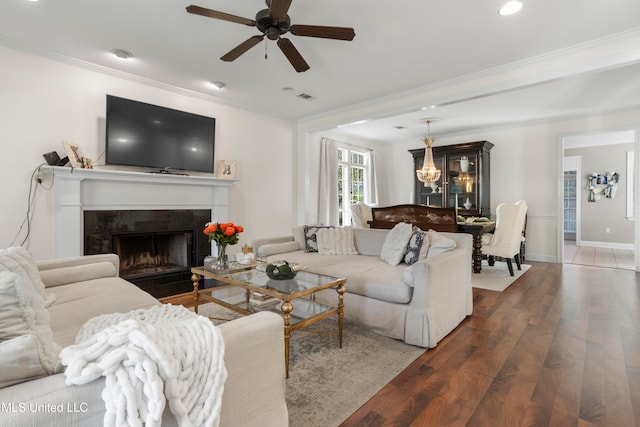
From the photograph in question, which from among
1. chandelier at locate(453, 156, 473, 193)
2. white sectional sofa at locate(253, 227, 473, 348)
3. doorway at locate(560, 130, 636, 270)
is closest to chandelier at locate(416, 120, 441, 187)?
chandelier at locate(453, 156, 473, 193)

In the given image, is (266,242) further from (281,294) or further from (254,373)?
(254,373)

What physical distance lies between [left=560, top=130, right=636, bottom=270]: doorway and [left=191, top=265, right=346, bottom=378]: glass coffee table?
6616mm

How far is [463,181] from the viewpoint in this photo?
20.5 feet

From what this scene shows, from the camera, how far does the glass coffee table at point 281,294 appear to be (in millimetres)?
1979

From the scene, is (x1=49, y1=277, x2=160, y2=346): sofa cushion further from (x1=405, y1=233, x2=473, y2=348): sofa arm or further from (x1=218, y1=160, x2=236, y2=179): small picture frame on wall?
(x1=218, y1=160, x2=236, y2=179): small picture frame on wall

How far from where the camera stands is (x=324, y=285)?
2178 millimetres

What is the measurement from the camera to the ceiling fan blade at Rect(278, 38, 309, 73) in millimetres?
2356

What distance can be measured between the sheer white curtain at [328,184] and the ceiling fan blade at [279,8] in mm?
4013

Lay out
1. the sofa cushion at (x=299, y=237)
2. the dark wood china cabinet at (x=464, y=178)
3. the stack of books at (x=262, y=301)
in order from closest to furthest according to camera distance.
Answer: the stack of books at (x=262, y=301) < the sofa cushion at (x=299, y=237) < the dark wood china cabinet at (x=464, y=178)

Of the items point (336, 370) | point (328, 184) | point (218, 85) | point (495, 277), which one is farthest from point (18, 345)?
point (328, 184)

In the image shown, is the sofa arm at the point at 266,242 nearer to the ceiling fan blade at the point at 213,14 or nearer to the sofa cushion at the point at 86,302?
the sofa cushion at the point at 86,302

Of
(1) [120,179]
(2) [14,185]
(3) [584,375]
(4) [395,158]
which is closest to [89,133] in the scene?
(1) [120,179]

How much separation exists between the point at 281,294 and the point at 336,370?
597 millimetres

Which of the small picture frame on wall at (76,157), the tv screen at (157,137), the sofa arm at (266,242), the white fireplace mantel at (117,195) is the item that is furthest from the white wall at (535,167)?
the small picture frame on wall at (76,157)
